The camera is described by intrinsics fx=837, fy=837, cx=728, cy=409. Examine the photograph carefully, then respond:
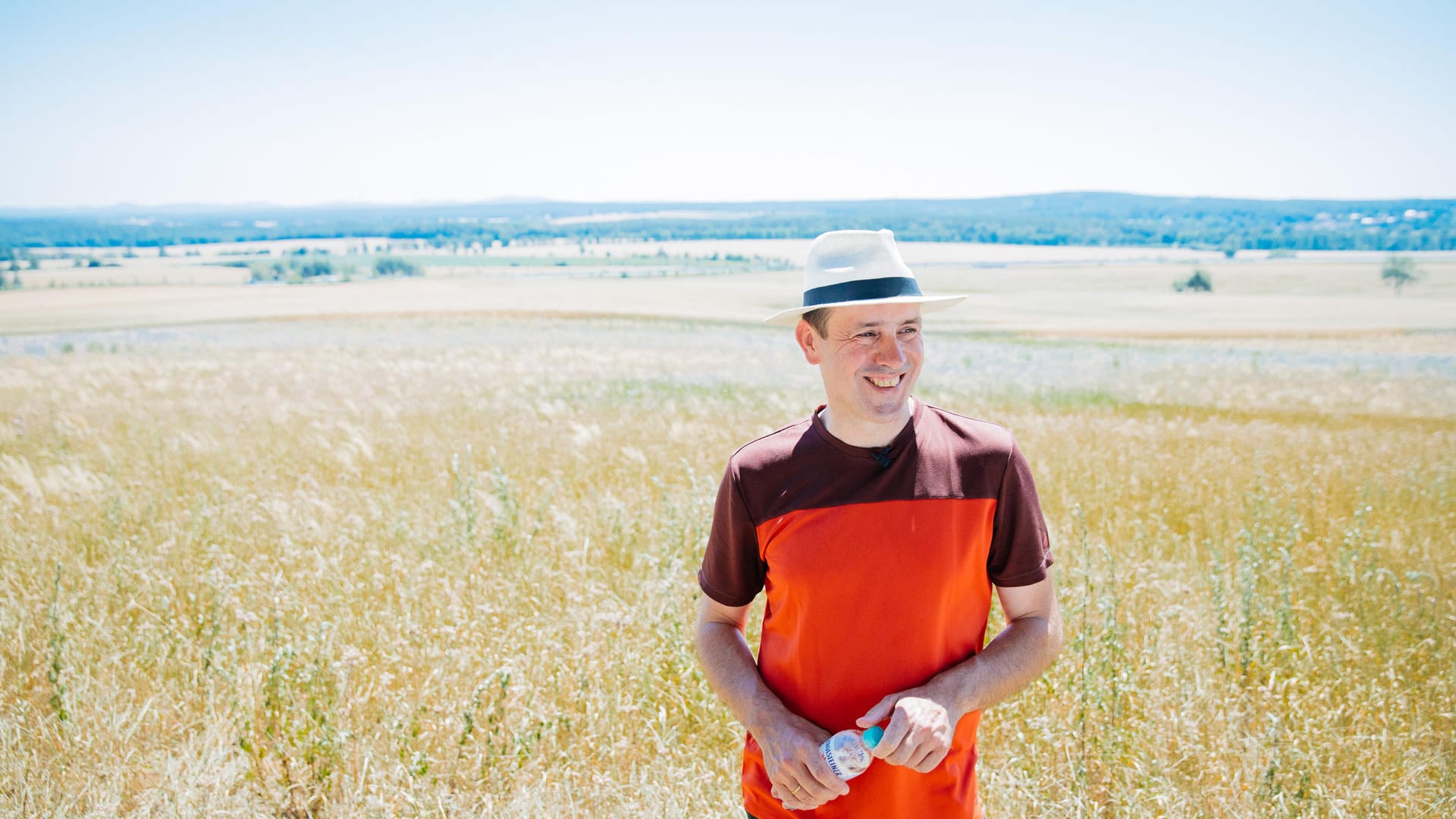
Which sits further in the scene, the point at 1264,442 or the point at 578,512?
the point at 1264,442

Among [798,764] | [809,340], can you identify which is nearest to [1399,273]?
[809,340]

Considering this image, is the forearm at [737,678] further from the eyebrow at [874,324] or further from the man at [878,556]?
the eyebrow at [874,324]

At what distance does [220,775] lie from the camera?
126 inches

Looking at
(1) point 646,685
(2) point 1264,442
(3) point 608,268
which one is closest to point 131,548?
(1) point 646,685

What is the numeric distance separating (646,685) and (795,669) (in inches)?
79.9

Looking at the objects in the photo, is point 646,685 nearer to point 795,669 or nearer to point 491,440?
point 795,669

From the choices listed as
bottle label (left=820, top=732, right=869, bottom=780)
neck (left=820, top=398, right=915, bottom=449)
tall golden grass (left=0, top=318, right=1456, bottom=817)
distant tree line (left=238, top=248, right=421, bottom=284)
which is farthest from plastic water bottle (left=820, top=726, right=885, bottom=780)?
distant tree line (left=238, top=248, right=421, bottom=284)

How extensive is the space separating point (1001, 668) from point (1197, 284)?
8509 centimetres

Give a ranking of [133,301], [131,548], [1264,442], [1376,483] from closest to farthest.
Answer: [131,548], [1376,483], [1264,442], [133,301]

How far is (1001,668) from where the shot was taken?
6.37ft

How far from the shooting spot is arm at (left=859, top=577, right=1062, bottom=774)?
1752 millimetres

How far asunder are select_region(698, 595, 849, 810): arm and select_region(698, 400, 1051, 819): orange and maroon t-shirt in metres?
0.09

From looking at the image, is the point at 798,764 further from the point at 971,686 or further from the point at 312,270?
the point at 312,270

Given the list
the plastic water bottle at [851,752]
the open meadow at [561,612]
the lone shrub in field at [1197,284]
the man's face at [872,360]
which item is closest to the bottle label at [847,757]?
the plastic water bottle at [851,752]
